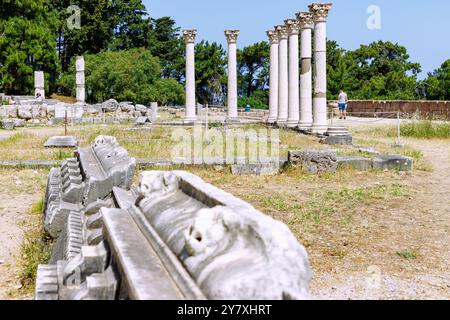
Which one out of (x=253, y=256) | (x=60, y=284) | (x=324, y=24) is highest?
(x=324, y=24)

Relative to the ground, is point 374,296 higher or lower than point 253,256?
lower

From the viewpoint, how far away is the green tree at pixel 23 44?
42969 millimetres

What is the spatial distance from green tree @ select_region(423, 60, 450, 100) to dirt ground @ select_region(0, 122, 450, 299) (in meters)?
35.7

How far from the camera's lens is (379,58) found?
55125 mm

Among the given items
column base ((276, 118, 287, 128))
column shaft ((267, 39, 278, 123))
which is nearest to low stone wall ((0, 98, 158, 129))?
column shaft ((267, 39, 278, 123))

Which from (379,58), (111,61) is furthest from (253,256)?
(379,58)

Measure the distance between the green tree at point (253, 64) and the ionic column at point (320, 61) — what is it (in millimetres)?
39668

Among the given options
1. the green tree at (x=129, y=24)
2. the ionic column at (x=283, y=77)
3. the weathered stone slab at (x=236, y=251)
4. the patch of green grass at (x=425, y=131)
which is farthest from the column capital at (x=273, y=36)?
the green tree at (x=129, y=24)

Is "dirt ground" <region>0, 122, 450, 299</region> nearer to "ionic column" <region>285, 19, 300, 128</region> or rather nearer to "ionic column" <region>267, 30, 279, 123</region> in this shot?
"ionic column" <region>285, 19, 300, 128</region>

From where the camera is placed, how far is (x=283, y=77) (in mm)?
25953

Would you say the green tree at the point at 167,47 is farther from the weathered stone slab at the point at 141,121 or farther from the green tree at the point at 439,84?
the weathered stone slab at the point at 141,121

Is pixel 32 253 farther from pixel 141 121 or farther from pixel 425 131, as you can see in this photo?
pixel 141 121
